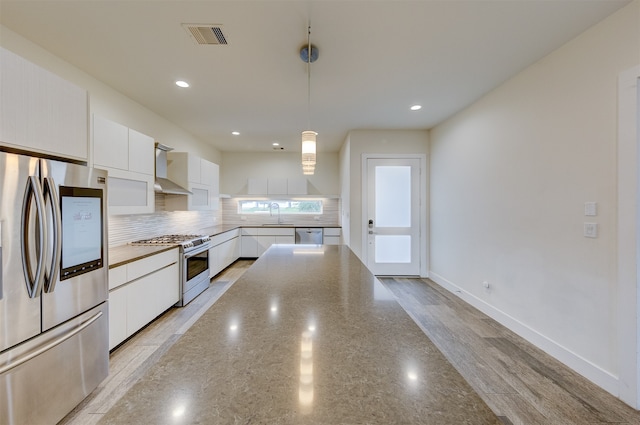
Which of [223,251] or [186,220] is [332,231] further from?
[186,220]

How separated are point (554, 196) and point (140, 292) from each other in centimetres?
394

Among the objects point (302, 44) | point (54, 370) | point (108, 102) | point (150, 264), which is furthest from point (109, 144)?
point (302, 44)

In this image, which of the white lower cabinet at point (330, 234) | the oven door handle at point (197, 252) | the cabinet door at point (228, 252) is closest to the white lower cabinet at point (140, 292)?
the oven door handle at point (197, 252)

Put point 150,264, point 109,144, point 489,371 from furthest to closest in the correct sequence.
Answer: point 150,264, point 109,144, point 489,371

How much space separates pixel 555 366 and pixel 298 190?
4736mm

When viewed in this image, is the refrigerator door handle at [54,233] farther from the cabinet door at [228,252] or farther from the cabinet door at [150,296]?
the cabinet door at [228,252]

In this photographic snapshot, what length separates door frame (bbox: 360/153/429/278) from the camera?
4.29m

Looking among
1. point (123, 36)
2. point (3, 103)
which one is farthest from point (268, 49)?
point (3, 103)

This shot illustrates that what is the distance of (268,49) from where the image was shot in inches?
82.6

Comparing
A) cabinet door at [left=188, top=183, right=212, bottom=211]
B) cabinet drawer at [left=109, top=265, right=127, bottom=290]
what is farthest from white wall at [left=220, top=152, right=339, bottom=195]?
cabinet drawer at [left=109, top=265, right=127, bottom=290]

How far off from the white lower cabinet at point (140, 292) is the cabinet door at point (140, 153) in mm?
973

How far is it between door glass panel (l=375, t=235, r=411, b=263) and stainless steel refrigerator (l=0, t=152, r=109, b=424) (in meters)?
3.69

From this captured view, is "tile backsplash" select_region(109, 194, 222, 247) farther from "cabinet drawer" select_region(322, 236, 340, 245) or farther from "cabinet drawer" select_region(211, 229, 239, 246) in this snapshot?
"cabinet drawer" select_region(322, 236, 340, 245)

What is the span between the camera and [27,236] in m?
1.34
